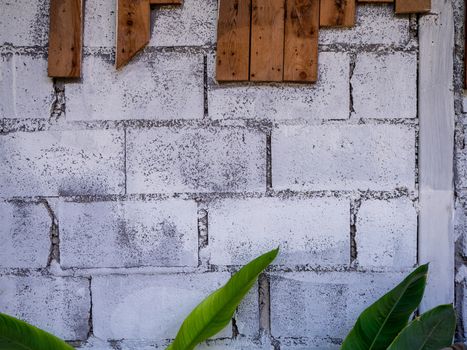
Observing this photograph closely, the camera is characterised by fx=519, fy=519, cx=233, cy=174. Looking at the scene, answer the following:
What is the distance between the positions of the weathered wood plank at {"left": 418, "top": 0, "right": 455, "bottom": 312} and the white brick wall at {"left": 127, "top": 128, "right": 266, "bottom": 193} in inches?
21.3

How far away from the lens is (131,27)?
1704mm

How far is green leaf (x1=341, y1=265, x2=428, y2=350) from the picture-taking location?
5.09 ft

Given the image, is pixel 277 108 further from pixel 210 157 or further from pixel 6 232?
pixel 6 232

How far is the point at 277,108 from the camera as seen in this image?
1729 millimetres

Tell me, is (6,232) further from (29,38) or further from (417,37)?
(417,37)

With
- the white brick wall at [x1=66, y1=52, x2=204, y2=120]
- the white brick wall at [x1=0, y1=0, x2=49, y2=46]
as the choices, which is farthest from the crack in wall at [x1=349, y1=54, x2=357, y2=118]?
the white brick wall at [x1=0, y1=0, x2=49, y2=46]

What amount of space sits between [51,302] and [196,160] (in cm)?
69

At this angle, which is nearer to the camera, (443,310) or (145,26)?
(443,310)

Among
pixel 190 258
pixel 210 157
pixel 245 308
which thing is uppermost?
pixel 210 157

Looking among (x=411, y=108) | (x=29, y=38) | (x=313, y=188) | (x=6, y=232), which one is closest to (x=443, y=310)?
(x=313, y=188)

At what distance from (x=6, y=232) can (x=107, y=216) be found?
13.7 inches

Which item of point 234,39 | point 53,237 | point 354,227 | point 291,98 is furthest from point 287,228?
point 53,237

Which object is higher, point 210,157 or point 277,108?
point 277,108

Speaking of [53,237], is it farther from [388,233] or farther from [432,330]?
[432,330]
